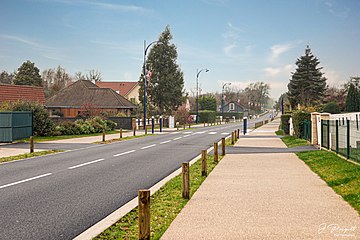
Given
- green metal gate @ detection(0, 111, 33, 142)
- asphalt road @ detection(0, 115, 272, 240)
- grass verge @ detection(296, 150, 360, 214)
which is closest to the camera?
asphalt road @ detection(0, 115, 272, 240)

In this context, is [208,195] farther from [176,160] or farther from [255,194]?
[176,160]

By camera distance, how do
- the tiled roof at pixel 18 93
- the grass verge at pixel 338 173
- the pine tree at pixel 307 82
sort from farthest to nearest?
the pine tree at pixel 307 82 → the tiled roof at pixel 18 93 → the grass verge at pixel 338 173

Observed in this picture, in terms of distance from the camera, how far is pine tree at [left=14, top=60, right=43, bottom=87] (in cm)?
7756

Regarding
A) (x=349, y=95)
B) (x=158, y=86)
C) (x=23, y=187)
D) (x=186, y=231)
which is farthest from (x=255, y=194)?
(x=158, y=86)

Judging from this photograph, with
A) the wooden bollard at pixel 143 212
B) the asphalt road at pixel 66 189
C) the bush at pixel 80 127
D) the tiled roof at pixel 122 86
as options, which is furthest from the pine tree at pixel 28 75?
the wooden bollard at pixel 143 212

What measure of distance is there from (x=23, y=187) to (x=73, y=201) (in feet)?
7.09

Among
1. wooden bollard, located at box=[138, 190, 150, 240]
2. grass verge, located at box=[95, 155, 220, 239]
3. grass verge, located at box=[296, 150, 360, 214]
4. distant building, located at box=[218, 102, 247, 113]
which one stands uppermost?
distant building, located at box=[218, 102, 247, 113]

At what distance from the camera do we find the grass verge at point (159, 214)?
6047 millimetres

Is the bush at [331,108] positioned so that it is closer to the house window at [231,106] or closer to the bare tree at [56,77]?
the bare tree at [56,77]

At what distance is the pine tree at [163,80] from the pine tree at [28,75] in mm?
21546

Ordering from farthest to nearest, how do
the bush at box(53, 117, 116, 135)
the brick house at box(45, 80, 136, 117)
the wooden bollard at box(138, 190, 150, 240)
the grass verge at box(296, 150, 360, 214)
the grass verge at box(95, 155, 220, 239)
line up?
the brick house at box(45, 80, 136, 117)
the bush at box(53, 117, 116, 135)
the grass verge at box(296, 150, 360, 214)
the grass verge at box(95, 155, 220, 239)
the wooden bollard at box(138, 190, 150, 240)

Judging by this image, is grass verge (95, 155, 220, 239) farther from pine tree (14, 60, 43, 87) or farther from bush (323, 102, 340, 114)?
pine tree (14, 60, 43, 87)

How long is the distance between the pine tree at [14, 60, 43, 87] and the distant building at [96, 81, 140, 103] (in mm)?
18109

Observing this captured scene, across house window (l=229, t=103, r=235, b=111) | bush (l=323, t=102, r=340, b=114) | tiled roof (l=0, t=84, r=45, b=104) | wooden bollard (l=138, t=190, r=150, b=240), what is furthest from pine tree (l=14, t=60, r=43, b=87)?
house window (l=229, t=103, r=235, b=111)
